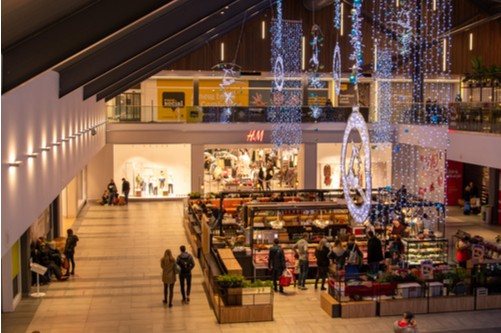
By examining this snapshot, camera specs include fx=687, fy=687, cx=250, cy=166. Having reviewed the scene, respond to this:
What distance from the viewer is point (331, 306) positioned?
1262 centimetres

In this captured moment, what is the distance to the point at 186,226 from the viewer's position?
71.5 ft

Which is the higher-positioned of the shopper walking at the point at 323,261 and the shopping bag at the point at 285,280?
the shopper walking at the point at 323,261

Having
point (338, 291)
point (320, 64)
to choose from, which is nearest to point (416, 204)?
point (338, 291)

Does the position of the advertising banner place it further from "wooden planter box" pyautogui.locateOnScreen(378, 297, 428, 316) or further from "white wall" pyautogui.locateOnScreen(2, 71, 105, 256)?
"white wall" pyautogui.locateOnScreen(2, 71, 105, 256)

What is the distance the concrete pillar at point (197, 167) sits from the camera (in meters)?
29.4

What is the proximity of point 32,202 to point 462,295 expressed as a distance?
8.30 metres

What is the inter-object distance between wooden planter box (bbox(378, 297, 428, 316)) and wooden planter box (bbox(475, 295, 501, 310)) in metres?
1.18

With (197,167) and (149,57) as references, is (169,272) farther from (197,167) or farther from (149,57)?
(197,167)

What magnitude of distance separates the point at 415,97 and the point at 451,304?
61.0 ft

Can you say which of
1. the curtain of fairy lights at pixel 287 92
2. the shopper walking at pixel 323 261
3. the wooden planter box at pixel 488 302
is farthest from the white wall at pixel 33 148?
the curtain of fairy lights at pixel 287 92

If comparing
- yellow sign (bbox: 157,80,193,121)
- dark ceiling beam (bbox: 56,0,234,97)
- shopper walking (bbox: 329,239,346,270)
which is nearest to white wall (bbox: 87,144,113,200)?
yellow sign (bbox: 157,80,193,121)

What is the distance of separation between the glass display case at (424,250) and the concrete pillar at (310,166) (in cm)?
1408

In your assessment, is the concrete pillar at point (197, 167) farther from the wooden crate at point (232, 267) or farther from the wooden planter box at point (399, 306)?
the wooden planter box at point (399, 306)

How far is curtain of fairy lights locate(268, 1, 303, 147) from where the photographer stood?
97.9ft
